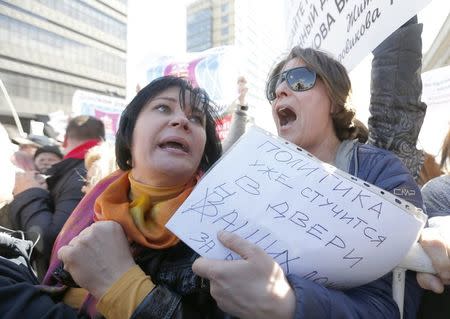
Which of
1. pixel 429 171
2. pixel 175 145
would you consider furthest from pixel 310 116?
pixel 429 171

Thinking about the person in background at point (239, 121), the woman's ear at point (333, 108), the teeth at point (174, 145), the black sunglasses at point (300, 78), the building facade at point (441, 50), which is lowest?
the building facade at point (441, 50)

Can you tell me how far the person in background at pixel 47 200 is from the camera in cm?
198

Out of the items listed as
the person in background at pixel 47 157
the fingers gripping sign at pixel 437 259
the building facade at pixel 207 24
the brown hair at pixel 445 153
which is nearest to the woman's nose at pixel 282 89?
the fingers gripping sign at pixel 437 259

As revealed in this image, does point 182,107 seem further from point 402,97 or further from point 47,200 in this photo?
point 47,200

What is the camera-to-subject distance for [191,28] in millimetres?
69375

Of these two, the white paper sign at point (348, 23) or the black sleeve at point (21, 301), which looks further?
the white paper sign at point (348, 23)

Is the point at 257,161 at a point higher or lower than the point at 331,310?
higher

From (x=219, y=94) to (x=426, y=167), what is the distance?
9.46 feet

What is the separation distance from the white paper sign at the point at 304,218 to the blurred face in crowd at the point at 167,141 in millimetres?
402

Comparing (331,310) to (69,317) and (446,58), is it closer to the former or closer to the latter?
(69,317)

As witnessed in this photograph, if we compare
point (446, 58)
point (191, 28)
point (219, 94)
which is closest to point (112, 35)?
point (191, 28)

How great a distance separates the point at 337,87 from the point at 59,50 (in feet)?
137

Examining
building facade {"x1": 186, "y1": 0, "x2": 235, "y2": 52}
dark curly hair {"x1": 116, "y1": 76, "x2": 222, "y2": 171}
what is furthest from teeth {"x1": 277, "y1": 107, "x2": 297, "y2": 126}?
building facade {"x1": 186, "y1": 0, "x2": 235, "y2": 52}

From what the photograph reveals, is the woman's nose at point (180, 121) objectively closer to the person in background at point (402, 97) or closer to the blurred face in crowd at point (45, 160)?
the person in background at point (402, 97)
